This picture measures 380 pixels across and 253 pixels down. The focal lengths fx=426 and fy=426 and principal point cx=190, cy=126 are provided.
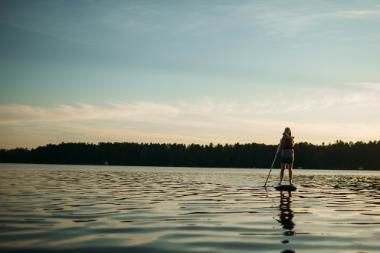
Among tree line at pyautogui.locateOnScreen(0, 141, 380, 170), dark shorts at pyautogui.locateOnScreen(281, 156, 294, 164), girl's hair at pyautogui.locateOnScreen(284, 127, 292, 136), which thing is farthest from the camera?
tree line at pyautogui.locateOnScreen(0, 141, 380, 170)

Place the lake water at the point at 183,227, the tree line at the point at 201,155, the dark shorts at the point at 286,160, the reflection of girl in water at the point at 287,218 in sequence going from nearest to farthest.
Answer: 1. the lake water at the point at 183,227
2. the reflection of girl in water at the point at 287,218
3. the dark shorts at the point at 286,160
4. the tree line at the point at 201,155

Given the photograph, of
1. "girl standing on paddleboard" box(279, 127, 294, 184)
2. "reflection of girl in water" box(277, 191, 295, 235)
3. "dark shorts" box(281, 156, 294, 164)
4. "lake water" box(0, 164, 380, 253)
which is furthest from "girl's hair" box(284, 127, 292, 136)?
"reflection of girl in water" box(277, 191, 295, 235)

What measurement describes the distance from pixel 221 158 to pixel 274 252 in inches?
6988

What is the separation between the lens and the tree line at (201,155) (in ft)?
583

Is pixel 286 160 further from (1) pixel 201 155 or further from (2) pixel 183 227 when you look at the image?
(1) pixel 201 155

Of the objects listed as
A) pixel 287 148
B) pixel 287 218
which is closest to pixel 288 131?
pixel 287 148

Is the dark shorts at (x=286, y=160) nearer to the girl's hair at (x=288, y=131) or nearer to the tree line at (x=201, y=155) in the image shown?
the girl's hair at (x=288, y=131)

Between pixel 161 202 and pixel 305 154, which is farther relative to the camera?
pixel 305 154

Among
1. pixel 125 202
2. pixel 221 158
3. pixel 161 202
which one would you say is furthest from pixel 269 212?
pixel 221 158

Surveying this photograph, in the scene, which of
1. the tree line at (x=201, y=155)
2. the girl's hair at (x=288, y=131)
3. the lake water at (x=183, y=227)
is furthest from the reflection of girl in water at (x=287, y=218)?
the tree line at (x=201, y=155)

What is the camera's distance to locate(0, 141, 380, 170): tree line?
177750 millimetres

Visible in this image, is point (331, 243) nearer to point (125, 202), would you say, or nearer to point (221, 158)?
point (125, 202)

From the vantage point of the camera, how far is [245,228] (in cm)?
884

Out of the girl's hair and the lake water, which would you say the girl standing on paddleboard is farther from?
the lake water
